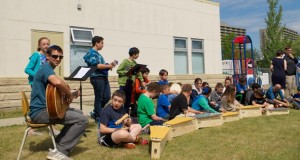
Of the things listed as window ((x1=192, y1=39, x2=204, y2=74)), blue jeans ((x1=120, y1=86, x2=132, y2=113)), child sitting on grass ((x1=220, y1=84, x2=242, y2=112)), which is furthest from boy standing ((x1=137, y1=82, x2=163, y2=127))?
window ((x1=192, y1=39, x2=204, y2=74))

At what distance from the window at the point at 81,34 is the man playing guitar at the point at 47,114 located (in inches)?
272

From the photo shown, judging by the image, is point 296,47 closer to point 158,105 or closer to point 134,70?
point 158,105

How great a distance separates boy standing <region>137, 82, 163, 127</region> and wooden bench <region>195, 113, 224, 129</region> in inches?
38.3

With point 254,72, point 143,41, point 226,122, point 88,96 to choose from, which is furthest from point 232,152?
point 254,72

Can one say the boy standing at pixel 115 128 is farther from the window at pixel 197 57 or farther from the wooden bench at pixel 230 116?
the window at pixel 197 57

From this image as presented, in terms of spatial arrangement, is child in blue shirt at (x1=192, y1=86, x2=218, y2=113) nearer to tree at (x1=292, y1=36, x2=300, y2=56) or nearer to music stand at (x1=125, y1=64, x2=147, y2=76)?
music stand at (x1=125, y1=64, x2=147, y2=76)

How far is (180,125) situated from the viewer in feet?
18.3

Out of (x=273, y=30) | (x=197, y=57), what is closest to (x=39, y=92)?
(x=197, y=57)

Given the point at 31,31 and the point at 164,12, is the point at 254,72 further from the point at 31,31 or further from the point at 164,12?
the point at 31,31

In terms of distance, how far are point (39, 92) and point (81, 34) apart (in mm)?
7347

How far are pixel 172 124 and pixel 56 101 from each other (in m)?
2.18

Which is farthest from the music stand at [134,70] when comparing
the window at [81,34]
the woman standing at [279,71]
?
the woman standing at [279,71]

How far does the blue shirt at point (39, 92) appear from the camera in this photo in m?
4.06

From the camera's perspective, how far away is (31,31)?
10.0 m
